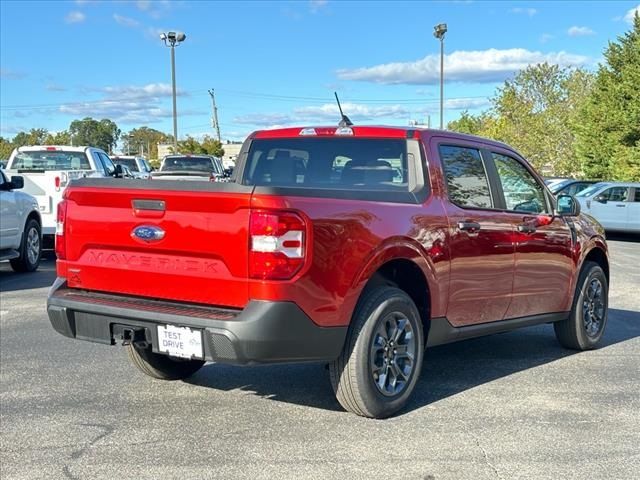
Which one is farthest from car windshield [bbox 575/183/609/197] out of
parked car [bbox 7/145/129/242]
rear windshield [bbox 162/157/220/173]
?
parked car [bbox 7/145/129/242]

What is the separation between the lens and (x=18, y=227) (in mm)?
11812

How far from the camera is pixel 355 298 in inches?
180

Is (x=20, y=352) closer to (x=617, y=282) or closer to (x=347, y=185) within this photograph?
(x=347, y=185)

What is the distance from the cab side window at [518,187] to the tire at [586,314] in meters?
0.94

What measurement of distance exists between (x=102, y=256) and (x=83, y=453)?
3.93ft

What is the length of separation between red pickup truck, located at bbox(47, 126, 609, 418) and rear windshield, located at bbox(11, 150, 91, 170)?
34.1 ft

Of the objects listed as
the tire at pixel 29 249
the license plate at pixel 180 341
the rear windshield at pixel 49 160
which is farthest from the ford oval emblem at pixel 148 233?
the rear windshield at pixel 49 160

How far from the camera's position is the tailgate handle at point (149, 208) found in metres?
4.50

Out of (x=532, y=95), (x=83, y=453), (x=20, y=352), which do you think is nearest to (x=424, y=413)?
(x=83, y=453)

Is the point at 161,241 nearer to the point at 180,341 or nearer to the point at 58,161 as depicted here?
the point at 180,341

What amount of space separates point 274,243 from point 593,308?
4.17 meters

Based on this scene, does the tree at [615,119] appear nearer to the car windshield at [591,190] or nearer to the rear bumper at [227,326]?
the car windshield at [591,190]

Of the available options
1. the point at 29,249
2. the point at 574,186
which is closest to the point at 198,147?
the point at 574,186

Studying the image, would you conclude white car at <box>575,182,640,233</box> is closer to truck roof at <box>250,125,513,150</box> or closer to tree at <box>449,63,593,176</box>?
truck roof at <box>250,125,513,150</box>
